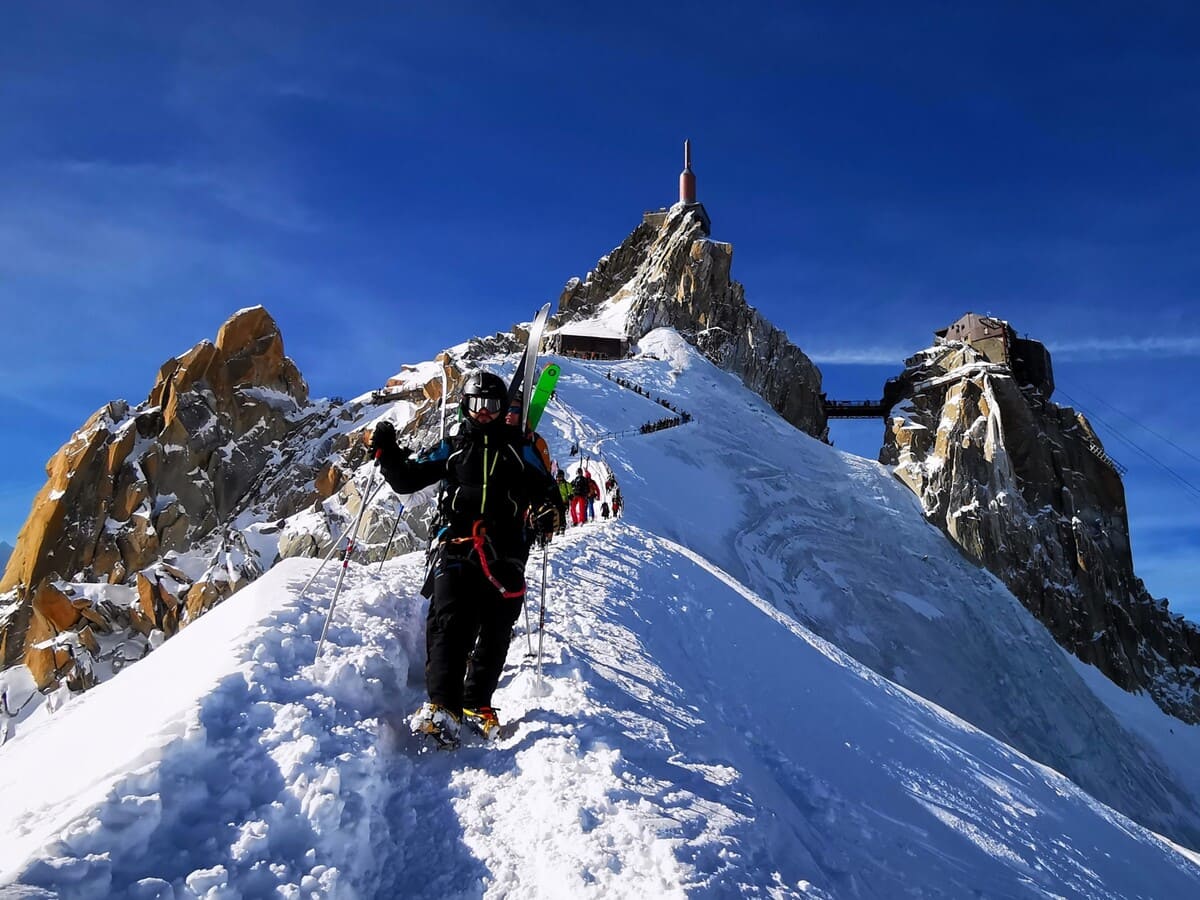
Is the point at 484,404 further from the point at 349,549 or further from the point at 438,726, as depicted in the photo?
the point at 438,726

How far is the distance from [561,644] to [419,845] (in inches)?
114

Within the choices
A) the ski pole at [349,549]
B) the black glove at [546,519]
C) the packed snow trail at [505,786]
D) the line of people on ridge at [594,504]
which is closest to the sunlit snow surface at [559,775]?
the packed snow trail at [505,786]

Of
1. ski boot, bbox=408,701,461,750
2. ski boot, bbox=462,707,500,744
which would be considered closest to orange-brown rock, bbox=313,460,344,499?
ski boot, bbox=462,707,500,744

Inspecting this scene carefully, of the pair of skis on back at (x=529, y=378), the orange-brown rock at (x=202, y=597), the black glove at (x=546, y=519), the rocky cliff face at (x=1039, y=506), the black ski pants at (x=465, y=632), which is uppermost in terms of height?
the rocky cliff face at (x=1039, y=506)

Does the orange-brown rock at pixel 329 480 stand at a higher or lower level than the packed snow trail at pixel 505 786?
higher

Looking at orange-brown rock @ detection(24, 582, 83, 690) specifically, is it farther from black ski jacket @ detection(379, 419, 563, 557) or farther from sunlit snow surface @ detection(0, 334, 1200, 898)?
black ski jacket @ detection(379, 419, 563, 557)

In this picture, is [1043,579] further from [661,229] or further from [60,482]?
[60,482]

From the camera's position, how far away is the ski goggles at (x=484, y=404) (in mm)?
5715

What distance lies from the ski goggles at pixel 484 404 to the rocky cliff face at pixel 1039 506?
143 ft

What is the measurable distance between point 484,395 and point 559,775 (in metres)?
2.88

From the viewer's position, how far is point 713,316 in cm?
6588

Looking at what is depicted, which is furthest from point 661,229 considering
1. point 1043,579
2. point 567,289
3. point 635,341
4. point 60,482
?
point 60,482

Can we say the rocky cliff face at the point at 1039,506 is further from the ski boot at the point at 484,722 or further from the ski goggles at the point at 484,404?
the ski boot at the point at 484,722

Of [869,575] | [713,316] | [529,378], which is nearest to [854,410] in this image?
[713,316]
